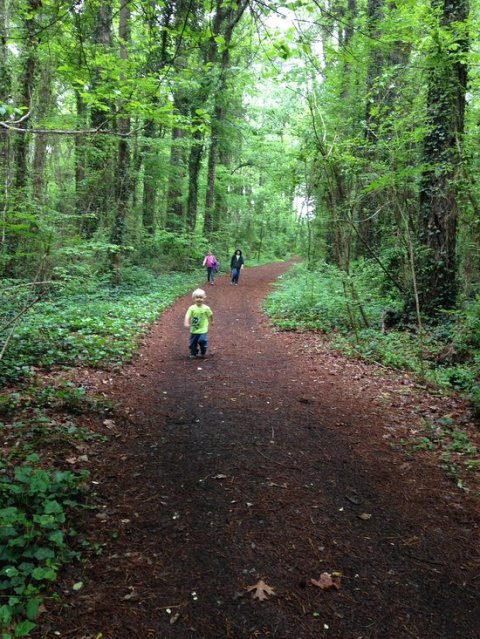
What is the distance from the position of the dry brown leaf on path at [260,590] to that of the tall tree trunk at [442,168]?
818 centimetres

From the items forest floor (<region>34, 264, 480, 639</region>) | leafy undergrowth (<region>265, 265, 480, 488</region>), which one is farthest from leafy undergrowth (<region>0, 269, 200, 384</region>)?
leafy undergrowth (<region>265, 265, 480, 488</region>)

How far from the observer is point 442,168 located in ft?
29.5

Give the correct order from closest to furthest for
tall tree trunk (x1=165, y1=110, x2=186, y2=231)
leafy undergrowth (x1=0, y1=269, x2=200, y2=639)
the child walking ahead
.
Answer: leafy undergrowth (x1=0, y1=269, x2=200, y2=639) → the child walking ahead → tall tree trunk (x1=165, y1=110, x2=186, y2=231)

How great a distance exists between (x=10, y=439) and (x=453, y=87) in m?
10.6

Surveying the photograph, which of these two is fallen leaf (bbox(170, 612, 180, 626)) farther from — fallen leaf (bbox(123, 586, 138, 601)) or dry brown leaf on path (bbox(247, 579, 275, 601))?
dry brown leaf on path (bbox(247, 579, 275, 601))

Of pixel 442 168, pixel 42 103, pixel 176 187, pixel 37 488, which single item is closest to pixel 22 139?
pixel 42 103

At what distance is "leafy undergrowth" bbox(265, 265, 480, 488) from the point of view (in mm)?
5395

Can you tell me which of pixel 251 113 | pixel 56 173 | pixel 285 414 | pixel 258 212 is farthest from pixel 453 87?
pixel 258 212

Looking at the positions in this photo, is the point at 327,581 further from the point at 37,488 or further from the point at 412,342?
the point at 412,342

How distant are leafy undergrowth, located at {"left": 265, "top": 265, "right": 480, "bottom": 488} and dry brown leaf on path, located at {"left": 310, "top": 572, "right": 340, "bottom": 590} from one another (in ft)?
7.14

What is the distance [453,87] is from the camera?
8.90 meters

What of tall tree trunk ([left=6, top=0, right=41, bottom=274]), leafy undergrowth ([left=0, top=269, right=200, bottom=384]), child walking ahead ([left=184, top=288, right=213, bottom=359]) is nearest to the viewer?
leafy undergrowth ([left=0, top=269, right=200, bottom=384])

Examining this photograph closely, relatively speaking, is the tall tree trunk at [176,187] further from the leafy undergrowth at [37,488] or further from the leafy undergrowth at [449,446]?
the leafy undergrowth at [449,446]

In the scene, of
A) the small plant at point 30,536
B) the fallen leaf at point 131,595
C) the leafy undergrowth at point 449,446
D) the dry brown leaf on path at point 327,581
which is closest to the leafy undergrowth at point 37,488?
the small plant at point 30,536
